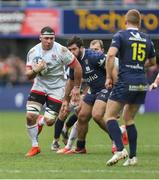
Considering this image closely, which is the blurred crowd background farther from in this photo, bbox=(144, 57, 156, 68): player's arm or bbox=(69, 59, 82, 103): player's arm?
bbox=(144, 57, 156, 68): player's arm

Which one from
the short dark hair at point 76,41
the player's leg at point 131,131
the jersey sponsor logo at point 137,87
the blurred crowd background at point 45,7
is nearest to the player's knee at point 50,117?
the short dark hair at point 76,41

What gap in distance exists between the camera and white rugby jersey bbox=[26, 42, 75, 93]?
14.0 m

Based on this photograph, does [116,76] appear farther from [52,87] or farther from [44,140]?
[44,140]

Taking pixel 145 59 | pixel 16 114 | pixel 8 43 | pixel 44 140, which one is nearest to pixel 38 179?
pixel 145 59

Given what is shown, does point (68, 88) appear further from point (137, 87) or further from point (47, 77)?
point (137, 87)

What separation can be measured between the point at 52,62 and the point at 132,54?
8.09ft

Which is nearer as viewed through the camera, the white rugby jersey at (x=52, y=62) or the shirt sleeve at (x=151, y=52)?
the shirt sleeve at (x=151, y=52)

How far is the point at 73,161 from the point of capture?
12914 millimetres

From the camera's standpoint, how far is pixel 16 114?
1145 inches

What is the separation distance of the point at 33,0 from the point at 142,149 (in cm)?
1900

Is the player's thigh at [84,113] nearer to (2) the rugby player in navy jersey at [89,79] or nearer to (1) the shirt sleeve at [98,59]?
(2) the rugby player in navy jersey at [89,79]

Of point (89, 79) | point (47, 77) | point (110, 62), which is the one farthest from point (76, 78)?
point (110, 62)

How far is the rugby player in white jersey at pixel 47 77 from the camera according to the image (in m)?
13.8

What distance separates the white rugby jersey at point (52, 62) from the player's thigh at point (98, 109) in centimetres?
78
